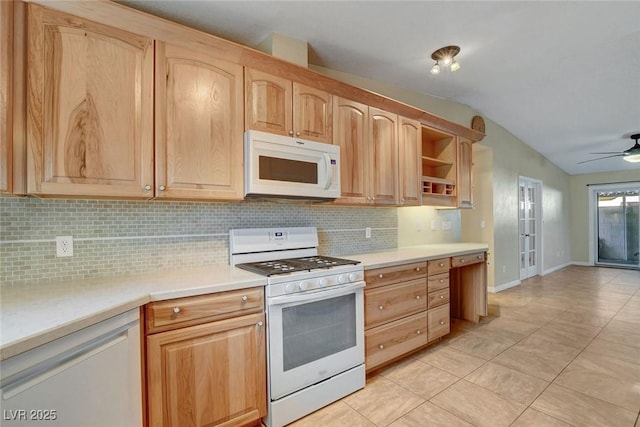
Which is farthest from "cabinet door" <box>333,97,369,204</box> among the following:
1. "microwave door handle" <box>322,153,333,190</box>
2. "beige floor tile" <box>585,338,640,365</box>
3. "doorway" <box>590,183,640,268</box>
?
"doorway" <box>590,183,640,268</box>

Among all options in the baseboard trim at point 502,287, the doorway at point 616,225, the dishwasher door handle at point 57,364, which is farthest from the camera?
the doorway at point 616,225

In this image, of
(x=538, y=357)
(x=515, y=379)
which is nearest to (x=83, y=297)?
(x=515, y=379)

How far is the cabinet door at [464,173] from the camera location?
11.0 ft

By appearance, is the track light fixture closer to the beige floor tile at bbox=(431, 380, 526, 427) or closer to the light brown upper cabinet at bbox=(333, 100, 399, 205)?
the light brown upper cabinet at bbox=(333, 100, 399, 205)

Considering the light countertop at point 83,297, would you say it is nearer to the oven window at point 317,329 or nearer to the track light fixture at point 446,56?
the oven window at point 317,329

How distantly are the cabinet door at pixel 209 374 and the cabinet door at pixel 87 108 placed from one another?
0.80m

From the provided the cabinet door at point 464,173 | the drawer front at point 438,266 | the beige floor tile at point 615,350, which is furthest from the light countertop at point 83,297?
the beige floor tile at point 615,350

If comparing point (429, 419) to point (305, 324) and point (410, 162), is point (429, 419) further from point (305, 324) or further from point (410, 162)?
point (410, 162)

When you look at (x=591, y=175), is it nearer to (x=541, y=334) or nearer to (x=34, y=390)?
(x=541, y=334)

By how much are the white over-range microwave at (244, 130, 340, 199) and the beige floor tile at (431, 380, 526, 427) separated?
5.26 feet

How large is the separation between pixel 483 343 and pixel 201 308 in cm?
272

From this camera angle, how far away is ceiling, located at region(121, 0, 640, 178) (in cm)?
196

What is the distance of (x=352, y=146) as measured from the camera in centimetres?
240

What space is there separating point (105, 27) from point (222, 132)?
28.6 inches
